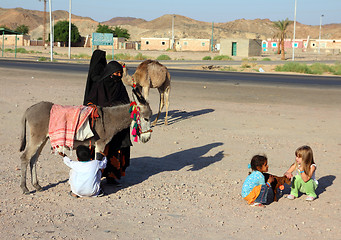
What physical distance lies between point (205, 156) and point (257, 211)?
316cm

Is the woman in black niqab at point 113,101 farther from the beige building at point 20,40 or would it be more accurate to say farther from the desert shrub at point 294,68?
the beige building at point 20,40

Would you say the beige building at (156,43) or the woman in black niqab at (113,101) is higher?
the beige building at (156,43)

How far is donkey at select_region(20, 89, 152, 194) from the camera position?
6.38 meters

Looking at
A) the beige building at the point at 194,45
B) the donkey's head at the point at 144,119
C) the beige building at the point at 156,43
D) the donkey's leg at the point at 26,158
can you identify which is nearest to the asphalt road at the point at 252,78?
the donkey's head at the point at 144,119

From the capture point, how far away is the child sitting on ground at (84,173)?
644 cm

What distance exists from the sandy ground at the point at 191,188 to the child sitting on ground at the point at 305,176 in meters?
0.15

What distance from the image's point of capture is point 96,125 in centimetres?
655

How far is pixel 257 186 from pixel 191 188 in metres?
1.17

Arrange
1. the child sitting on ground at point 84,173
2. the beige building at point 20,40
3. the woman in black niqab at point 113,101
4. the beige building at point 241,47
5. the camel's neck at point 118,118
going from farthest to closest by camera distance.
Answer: the beige building at point 20,40, the beige building at point 241,47, the woman in black niqab at point 113,101, the camel's neck at point 118,118, the child sitting on ground at point 84,173

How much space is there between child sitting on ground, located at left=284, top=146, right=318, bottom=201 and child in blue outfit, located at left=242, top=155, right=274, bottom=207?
420 mm

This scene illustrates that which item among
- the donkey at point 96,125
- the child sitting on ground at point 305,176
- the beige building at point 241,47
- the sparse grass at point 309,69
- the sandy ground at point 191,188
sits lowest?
the sandy ground at point 191,188

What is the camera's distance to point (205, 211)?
20.2ft

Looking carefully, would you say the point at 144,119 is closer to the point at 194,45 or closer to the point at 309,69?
the point at 309,69

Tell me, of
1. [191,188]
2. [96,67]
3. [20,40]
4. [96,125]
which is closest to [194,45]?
[20,40]
